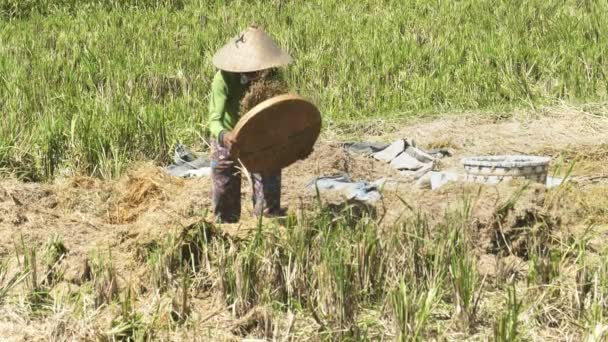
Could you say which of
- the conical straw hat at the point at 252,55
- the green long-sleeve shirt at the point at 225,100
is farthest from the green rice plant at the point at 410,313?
the green long-sleeve shirt at the point at 225,100

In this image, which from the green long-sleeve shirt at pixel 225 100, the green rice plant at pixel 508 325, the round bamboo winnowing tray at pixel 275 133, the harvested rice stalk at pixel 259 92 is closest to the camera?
the green rice plant at pixel 508 325

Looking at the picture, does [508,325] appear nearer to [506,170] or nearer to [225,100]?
[225,100]

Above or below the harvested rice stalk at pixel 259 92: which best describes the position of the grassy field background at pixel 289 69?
below

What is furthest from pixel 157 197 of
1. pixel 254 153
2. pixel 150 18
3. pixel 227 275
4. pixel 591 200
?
pixel 150 18

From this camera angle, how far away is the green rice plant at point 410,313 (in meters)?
3.49

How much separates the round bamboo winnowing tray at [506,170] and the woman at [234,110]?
1136 mm

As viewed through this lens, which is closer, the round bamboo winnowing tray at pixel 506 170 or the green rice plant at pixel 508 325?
the green rice plant at pixel 508 325

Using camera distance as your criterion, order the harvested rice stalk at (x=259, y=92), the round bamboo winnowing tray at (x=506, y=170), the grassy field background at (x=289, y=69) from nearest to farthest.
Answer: the harvested rice stalk at (x=259, y=92) < the round bamboo winnowing tray at (x=506, y=170) < the grassy field background at (x=289, y=69)

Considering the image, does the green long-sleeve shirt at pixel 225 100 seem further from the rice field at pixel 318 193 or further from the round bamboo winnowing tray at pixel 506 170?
Result: the round bamboo winnowing tray at pixel 506 170

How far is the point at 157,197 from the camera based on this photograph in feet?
18.7

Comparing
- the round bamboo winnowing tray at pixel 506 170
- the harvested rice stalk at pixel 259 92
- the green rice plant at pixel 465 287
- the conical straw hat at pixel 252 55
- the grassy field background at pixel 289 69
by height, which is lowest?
the grassy field background at pixel 289 69

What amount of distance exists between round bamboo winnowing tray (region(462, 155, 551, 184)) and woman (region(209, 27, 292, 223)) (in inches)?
44.7

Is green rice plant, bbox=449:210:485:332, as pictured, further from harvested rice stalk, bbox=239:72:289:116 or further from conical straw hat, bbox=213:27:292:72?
conical straw hat, bbox=213:27:292:72

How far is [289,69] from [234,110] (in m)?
3.47
